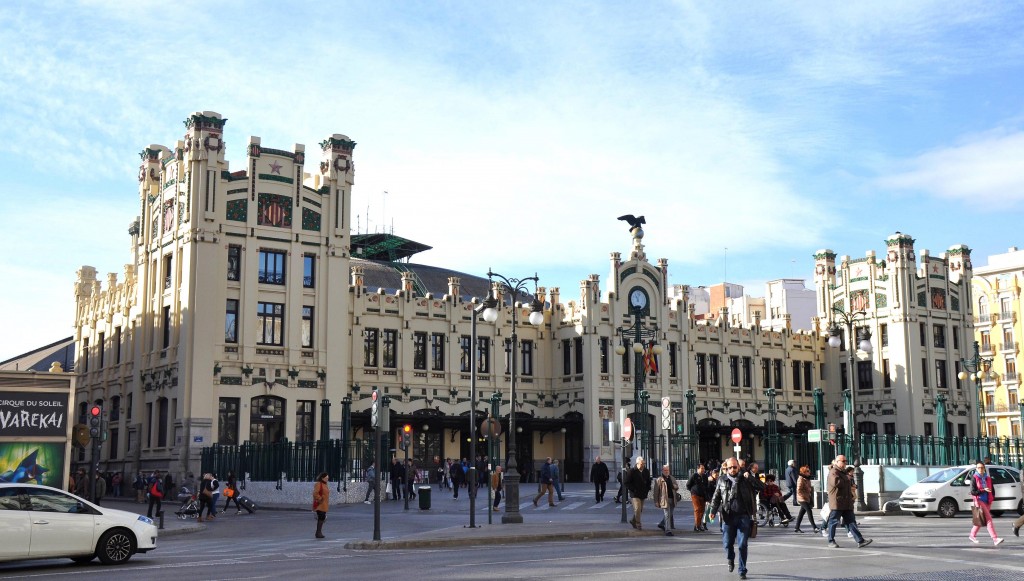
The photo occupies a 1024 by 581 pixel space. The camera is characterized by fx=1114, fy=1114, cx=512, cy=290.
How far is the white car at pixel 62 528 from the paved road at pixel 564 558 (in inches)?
13.5

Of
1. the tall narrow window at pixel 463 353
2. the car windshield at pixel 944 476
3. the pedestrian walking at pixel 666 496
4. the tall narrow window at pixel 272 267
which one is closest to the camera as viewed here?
the pedestrian walking at pixel 666 496

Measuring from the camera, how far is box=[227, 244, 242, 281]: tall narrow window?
2037 inches

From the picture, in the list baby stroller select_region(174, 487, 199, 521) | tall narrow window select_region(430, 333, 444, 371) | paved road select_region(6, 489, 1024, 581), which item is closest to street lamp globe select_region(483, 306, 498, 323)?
paved road select_region(6, 489, 1024, 581)

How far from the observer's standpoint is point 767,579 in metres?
16.1

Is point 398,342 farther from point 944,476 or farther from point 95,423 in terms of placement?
point 944,476

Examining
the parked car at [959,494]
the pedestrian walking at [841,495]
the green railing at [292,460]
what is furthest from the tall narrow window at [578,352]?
the pedestrian walking at [841,495]

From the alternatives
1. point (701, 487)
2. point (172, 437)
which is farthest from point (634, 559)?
point (172, 437)

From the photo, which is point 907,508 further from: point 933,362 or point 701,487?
point 933,362

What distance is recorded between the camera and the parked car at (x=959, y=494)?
3191 cm

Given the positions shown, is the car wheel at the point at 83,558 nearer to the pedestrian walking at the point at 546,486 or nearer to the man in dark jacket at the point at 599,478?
the pedestrian walking at the point at 546,486

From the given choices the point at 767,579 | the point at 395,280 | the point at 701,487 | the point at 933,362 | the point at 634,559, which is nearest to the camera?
the point at 767,579

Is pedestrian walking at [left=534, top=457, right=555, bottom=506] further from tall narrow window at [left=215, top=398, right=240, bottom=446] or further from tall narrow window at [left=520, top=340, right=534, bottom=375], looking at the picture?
tall narrow window at [left=520, top=340, right=534, bottom=375]

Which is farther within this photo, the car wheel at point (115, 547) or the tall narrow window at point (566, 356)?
the tall narrow window at point (566, 356)

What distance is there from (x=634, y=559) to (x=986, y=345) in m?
74.8
